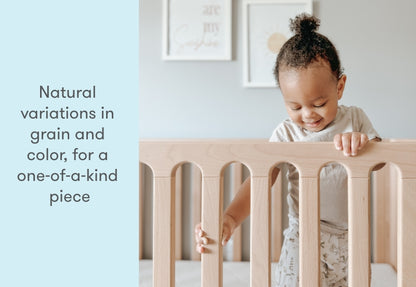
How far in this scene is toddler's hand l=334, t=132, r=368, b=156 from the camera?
0.67m

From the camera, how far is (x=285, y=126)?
100cm

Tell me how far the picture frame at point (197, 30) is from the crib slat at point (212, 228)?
1.05 metres

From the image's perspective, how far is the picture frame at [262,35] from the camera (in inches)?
65.2

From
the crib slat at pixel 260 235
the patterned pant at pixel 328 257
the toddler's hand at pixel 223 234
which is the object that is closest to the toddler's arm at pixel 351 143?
the crib slat at pixel 260 235

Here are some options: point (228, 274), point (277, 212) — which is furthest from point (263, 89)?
point (228, 274)

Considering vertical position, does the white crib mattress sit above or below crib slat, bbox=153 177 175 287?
below

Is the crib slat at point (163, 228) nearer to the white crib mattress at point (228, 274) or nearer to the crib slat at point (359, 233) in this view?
the crib slat at point (359, 233)

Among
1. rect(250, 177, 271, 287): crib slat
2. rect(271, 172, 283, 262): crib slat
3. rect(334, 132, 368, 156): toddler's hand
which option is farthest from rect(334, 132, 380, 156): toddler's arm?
rect(271, 172, 283, 262): crib slat

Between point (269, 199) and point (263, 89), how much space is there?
102 centimetres

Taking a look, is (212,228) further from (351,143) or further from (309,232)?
(351,143)

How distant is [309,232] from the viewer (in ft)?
2.28

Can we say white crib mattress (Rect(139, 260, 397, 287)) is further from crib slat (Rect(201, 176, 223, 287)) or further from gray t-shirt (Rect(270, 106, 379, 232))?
crib slat (Rect(201, 176, 223, 287))

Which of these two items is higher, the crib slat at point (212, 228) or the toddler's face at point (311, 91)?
the toddler's face at point (311, 91)

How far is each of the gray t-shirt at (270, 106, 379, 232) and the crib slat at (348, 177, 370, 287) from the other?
0.87 ft
